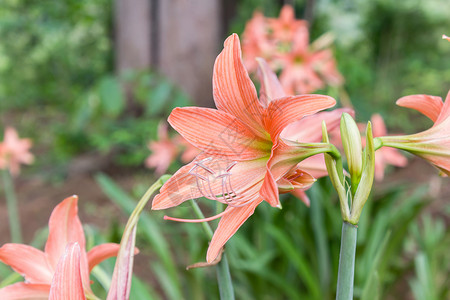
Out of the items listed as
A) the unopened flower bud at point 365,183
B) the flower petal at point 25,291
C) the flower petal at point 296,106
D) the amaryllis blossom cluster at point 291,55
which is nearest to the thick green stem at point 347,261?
the unopened flower bud at point 365,183

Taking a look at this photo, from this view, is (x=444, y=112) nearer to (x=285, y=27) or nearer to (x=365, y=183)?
(x=365, y=183)

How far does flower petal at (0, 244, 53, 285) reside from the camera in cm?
49

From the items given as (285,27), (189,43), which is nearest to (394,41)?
(189,43)

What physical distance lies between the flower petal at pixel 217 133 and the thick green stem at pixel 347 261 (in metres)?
0.13

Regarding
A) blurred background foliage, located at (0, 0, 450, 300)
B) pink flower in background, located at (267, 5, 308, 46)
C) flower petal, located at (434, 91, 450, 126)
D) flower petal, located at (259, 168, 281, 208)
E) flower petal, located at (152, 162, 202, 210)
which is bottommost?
blurred background foliage, located at (0, 0, 450, 300)

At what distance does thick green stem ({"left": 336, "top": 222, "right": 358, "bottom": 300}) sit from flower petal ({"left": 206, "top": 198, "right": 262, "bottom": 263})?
0.09 metres

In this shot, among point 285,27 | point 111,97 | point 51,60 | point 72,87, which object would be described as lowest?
point 72,87

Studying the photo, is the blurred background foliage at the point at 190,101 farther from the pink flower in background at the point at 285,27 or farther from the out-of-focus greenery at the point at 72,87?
the pink flower in background at the point at 285,27

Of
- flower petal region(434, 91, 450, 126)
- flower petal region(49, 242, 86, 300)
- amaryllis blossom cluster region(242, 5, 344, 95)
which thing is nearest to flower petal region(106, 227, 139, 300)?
flower petal region(49, 242, 86, 300)

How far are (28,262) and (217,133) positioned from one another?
283mm

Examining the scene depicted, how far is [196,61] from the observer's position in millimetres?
3215

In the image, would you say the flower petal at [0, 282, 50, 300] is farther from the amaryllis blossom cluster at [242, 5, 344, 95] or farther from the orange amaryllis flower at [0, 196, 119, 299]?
the amaryllis blossom cluster at [242, 5, 344, 95]

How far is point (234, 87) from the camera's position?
0.43 meters

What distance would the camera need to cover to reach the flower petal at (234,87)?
42cm
